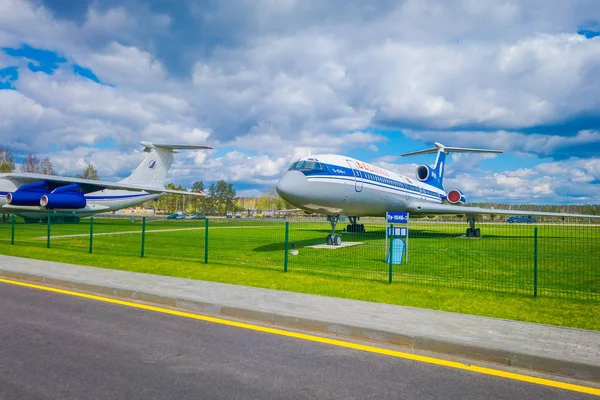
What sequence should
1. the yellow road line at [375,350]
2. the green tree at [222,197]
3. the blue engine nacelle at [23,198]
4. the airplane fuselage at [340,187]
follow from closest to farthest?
the yellow road line at [375,350]
the airplane fuselage at [340,187]
the blue engine nacelle at [23,198]
the green tree at [222,197]

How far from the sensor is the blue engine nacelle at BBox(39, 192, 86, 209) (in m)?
30.6

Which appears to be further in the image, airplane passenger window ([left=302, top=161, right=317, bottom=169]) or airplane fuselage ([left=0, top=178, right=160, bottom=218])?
airplane fuselage ([left=0, top=178, right=160, bottom=218])

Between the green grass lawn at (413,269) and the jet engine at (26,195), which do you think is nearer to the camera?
the green grass lawn at (413,269)

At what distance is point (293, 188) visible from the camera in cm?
1501

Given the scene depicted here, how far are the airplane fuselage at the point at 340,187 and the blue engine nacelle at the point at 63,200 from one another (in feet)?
75.7

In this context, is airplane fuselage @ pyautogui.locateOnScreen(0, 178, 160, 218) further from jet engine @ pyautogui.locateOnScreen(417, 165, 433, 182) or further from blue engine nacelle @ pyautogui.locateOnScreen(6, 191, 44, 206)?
jet engine @ pyautogui.locateOnScreen(417, 165, 433, 182)

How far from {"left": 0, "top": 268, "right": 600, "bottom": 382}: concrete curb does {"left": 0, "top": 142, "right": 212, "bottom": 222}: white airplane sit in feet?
59.2

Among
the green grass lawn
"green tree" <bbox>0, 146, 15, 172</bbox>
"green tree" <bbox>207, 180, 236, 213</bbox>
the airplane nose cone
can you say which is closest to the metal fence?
the green grass lawn

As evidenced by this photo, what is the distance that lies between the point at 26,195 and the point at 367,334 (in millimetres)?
32141

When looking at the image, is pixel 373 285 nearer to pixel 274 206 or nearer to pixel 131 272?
pixel 131 272

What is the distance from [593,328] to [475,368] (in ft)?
9.51

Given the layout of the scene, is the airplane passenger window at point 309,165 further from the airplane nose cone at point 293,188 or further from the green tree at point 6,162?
the green tree at point 6,162

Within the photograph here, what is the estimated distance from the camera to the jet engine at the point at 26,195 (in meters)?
30.0

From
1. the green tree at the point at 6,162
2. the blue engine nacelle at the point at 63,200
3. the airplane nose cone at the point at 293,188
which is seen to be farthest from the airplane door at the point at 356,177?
the green tree at the point at 6,162
